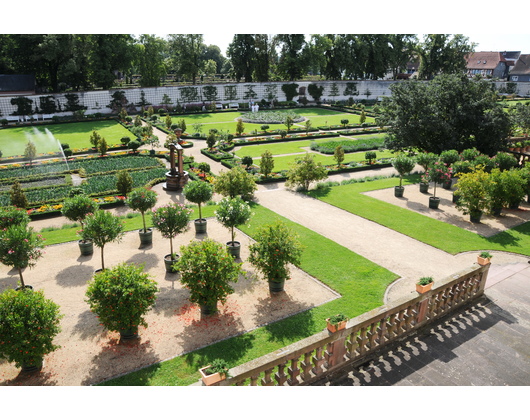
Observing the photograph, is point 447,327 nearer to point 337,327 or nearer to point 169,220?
point 337,327

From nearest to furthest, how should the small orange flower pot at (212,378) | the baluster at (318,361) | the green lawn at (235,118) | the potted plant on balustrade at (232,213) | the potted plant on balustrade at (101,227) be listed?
the small orange flower pot at (212,378) → the baluster at (318,361) → the potted plant on balustrade at (101,227) → the potted plant on balustrade at (232,213) → the green lawn at (235,118)

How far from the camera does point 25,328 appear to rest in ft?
30.8

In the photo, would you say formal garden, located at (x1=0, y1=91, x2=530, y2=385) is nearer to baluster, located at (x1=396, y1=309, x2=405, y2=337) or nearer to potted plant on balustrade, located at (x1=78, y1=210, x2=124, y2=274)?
potted plant on balustrade, located at (x1=78, y1=210, x2=124, y2=274)

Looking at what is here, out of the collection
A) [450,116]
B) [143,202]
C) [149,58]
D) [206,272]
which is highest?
[149,58]

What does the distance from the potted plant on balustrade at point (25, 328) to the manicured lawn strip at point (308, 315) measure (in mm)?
1892

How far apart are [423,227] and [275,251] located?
10.0m

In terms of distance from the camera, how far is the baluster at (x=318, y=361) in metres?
8.73

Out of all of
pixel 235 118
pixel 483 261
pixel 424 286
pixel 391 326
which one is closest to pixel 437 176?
pixel 483 261

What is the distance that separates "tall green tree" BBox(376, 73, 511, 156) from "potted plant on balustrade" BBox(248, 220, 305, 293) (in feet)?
61.0

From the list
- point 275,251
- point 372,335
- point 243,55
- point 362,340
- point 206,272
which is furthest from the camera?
point 243,55

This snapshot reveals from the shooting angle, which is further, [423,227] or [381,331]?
[423,227]

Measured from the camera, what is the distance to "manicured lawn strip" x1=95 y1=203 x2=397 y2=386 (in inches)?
399

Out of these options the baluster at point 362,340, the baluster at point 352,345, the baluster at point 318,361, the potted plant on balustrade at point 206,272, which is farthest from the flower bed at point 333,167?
the baluster at point 318,361

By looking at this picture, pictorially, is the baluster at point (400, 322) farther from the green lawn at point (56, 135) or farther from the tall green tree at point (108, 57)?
the tall green tree at point (108, 57)
